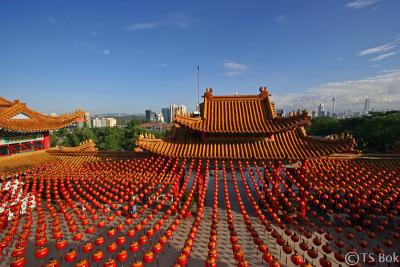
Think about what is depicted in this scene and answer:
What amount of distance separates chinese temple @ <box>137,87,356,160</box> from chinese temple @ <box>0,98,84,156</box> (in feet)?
24.6

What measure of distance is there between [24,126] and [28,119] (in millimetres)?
1871

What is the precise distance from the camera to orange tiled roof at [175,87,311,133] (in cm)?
1329

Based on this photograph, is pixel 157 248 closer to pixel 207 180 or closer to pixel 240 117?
pixel 207 180

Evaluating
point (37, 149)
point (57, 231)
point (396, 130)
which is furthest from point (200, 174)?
point (396, 130)

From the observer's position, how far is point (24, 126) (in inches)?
570

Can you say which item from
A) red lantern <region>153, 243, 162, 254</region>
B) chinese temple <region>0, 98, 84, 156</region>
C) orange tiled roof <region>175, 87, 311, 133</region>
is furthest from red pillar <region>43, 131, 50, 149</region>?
red lantern <region>153, 243, 162, 254</region>

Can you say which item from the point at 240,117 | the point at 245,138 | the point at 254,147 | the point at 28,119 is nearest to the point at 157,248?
the point at 254,147

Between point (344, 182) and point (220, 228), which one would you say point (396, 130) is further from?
point (220, 228)

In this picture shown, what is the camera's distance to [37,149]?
16.0 meters

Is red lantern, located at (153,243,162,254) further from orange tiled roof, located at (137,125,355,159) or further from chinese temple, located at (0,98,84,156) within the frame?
chinese temple, located at (0,98,84,156)

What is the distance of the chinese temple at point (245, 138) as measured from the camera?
41.2 feet

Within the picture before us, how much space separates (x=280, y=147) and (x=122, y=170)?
9285 millimetres

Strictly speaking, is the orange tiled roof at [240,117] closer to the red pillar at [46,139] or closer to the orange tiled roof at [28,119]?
the orange tiled roof at [28,119]

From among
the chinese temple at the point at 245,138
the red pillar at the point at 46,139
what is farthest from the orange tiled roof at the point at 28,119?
the chinese temple at the point at 245,138
